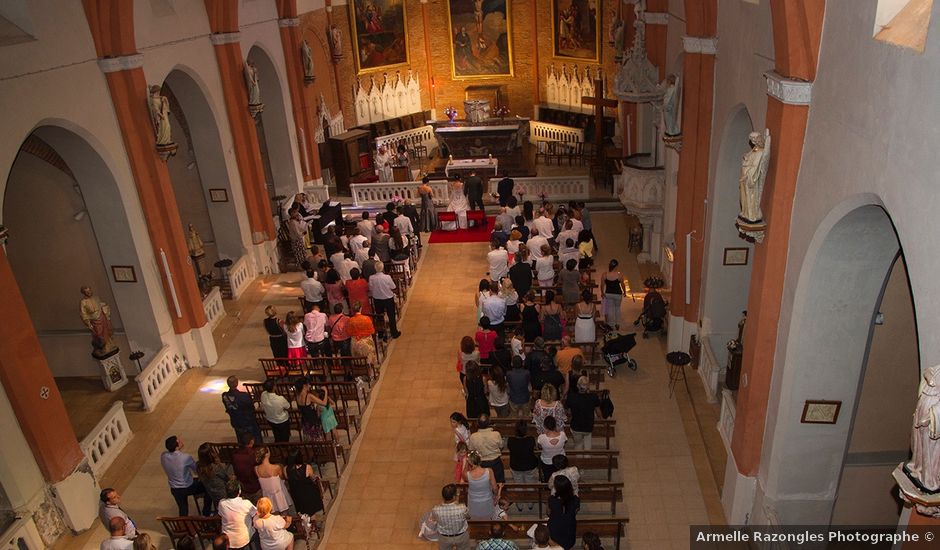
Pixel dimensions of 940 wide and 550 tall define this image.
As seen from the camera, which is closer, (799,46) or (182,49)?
(799,46)

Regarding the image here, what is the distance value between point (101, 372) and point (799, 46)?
1274 cm

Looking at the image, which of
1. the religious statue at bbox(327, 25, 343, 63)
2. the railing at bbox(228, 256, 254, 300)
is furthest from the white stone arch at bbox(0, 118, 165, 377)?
the religious statue at bbox(327, 25, 343, 63)

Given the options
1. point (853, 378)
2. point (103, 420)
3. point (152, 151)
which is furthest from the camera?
point (152, 151)

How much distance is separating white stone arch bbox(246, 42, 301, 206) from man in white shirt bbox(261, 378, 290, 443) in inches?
461

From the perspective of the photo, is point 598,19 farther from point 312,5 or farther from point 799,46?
point 799,46

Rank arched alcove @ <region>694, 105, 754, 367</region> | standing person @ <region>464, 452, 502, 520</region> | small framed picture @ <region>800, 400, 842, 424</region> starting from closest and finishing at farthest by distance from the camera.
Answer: small framed picture @ <region>800, 400, 842, 424</region>
standing person @ <region>464, 452, 502, 520</region>
arched alcove @ <region>694, 105, 754, 367</region>

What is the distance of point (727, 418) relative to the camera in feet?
33.7

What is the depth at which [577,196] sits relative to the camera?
21.2m

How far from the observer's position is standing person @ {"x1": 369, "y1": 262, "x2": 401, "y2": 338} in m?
13.6

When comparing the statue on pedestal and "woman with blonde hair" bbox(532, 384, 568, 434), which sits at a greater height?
the statue on pedestal

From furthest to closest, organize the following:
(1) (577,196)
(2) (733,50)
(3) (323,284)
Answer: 1. (1) (577,196)
2. (3) (323,284)
3. (2) (733,50)

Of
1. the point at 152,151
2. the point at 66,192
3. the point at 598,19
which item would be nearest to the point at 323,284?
the point at 152,151

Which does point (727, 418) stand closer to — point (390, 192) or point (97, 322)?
point (97, 322)

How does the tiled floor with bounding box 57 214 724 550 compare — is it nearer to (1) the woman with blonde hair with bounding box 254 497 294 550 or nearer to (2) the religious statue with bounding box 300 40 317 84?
(1) the woman with blonde hair with bounding box 254 497 294 550
